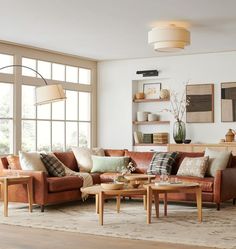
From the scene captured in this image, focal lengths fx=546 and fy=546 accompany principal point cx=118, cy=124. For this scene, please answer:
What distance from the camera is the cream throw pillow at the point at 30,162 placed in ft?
25.8

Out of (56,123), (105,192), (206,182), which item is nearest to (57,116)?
(56,123)

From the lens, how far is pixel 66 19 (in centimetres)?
754

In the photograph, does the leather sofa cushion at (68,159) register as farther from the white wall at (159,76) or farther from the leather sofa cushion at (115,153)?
the white wall at (159,76)

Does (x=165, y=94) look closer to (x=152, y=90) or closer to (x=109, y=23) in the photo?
(x=152, y=90)

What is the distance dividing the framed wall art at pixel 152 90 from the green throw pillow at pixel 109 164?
2.44 meters

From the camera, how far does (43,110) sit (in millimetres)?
10227

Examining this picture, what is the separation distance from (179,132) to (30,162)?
11.7 ft

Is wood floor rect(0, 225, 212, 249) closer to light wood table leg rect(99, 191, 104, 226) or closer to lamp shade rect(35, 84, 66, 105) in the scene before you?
light wood table leg rect(99, 191, 104, 226)

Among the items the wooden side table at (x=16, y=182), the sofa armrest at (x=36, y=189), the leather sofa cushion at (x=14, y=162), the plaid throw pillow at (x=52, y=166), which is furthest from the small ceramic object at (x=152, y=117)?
the wooden side table at (x=16, y=182)

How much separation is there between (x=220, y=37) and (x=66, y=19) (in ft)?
8.87

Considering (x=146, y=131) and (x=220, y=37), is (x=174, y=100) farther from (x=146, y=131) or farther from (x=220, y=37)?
(x=220, y=37)

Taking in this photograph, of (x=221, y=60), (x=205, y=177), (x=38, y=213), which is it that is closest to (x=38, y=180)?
(x=38, y=213)

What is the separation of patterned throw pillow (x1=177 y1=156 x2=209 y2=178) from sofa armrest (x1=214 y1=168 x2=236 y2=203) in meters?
0.37

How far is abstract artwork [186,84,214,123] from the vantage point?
10430mm
